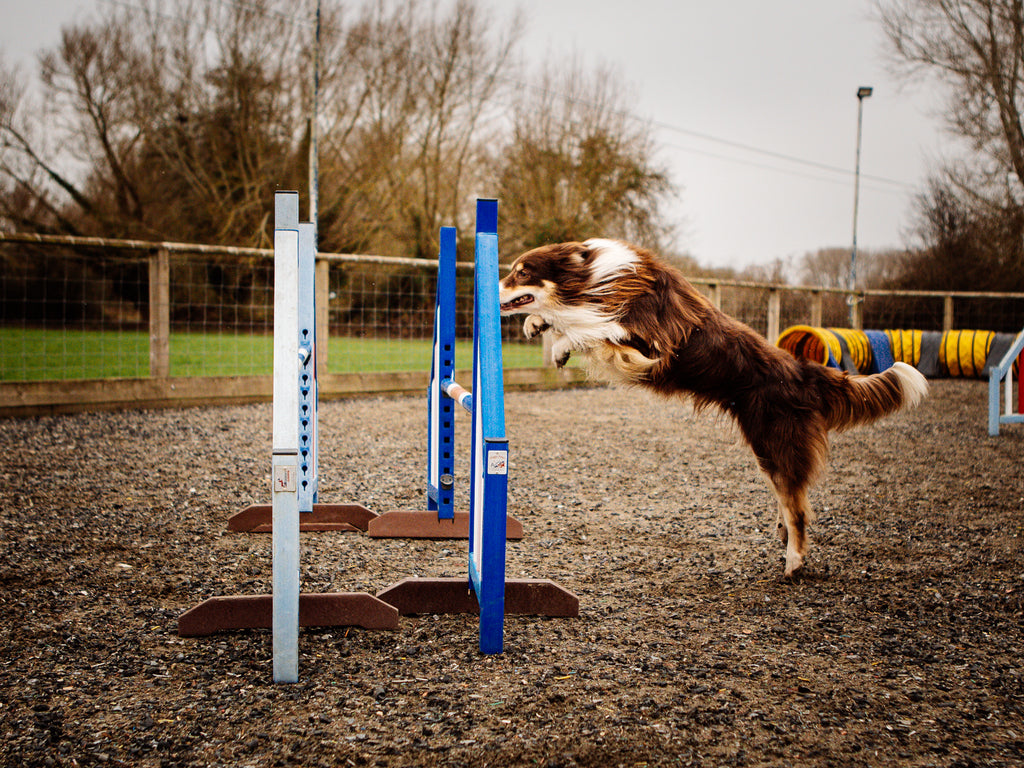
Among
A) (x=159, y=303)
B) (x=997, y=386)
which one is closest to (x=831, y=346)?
(x=997, y=386)

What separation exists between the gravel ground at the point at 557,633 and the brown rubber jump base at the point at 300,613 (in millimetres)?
45

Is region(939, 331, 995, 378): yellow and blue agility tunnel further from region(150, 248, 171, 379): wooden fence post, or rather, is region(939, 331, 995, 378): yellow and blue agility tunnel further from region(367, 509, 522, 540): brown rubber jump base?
region(150, 248, 171, 379): wooden fence post

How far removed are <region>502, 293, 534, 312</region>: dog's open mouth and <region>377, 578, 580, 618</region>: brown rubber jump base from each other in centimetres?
121

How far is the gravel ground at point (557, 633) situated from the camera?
191cm

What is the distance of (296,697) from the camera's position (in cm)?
211

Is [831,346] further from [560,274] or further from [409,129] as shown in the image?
[409,129]

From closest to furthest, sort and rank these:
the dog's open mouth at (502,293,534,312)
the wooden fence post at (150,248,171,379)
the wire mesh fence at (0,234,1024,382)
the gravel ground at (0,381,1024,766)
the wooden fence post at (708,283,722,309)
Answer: the gravel ground at (0,381,1024,766) < the dog's open mouth at (502,293,534,312) < the wooden fence post at (150,248,171,379) < the wire mesh fence at (0,234,1024,382) < the wooden fence post at (708,283,722,309)

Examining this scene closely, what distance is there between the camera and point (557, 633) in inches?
105

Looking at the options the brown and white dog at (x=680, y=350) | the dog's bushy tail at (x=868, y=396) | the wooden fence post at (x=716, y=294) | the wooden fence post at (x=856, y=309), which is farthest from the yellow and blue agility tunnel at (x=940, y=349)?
the brown and white dog at (x=680, y=350)

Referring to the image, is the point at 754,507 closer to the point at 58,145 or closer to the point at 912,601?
the point at 912,601

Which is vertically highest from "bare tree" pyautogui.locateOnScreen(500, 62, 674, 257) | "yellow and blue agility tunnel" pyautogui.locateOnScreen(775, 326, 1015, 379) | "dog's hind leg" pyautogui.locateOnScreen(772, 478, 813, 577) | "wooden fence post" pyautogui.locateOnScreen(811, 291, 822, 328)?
"bare tree" pyautogui.locateOnScreen(500, 62, 674, 257)

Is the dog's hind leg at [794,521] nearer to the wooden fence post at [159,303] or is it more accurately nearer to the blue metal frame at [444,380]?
the blue metal frame at [444,380]

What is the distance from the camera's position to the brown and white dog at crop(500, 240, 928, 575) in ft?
10.4

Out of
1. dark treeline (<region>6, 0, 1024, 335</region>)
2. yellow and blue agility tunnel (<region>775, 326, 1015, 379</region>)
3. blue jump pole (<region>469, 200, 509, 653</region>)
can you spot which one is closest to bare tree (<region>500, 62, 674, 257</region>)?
dark treeline (<region>6, 0, 1024, 335</region>)
